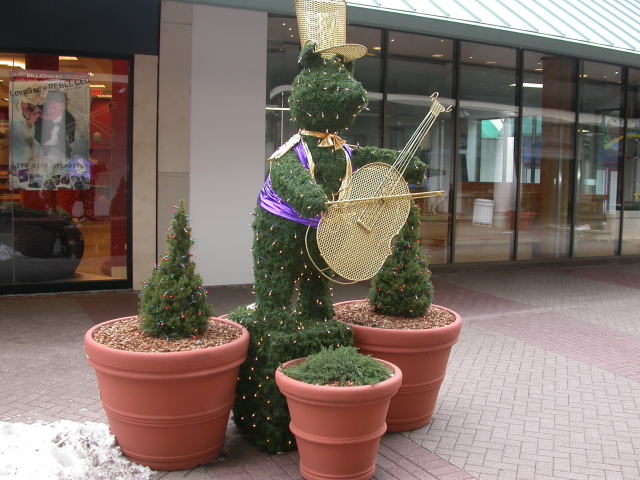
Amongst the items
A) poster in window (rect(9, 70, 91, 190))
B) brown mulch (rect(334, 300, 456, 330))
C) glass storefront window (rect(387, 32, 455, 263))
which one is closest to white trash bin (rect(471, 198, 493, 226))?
glass storefront window (rect(387, 32, 455, 263))

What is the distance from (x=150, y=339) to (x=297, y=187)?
1237 millimetres

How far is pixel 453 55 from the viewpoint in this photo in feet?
39.7

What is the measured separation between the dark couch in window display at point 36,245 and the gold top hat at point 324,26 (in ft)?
19.4

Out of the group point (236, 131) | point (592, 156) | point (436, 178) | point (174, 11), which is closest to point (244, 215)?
point (236, 131)

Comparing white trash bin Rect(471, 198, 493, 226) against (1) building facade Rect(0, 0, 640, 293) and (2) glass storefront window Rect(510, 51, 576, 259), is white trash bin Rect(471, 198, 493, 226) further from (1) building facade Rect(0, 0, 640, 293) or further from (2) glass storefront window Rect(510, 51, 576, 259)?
(1) building facade Rect(0, 0, 640, 293)

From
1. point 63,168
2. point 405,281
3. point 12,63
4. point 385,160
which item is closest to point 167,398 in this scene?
point 405,281

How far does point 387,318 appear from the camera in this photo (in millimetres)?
5020

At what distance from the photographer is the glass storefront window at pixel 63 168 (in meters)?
9.13

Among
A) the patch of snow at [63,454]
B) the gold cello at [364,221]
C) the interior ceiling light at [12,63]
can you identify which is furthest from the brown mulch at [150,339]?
the interior ceiling light at [12,63]

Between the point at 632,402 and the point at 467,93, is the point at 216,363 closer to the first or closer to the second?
the point at 632,402

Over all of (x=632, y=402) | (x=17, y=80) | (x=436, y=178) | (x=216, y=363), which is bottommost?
(x=632, y=402)

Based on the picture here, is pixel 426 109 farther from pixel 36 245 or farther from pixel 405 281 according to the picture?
pixel 405 281

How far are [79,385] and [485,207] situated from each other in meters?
8.89

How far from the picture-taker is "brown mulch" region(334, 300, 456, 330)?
4855 mm
